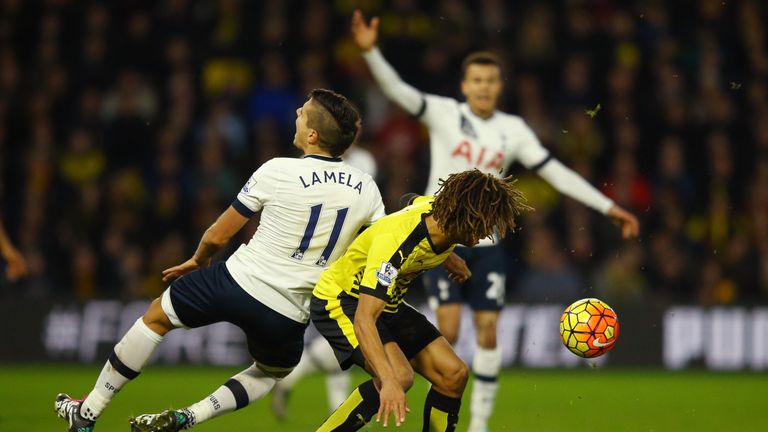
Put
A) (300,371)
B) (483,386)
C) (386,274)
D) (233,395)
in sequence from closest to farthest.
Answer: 1. (386,274)
2. (233,395)
3. (483,386)
4. (300,371)

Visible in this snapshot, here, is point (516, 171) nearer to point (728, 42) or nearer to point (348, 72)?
point (348, 72)

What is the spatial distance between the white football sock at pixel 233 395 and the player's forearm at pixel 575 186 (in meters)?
2.63

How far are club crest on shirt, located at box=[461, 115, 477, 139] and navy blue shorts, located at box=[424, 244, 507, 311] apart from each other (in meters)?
0.78

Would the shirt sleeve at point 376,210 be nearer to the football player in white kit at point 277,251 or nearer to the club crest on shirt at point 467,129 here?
the football player in white kit at point 277,251

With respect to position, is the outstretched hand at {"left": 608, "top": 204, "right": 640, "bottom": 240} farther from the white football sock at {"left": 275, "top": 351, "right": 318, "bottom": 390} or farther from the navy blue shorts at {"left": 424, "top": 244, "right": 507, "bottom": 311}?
the white football sock at {"left": 275, "top": 351, "right": 318, "bottom": 390}

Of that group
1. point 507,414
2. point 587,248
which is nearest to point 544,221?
point 587,248

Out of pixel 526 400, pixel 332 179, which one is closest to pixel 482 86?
pixel 332 179

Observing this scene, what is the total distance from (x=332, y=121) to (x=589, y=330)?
6.14 ft

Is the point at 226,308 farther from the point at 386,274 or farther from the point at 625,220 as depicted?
the point at 625,220

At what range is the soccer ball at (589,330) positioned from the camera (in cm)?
671

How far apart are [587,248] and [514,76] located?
2621 mm

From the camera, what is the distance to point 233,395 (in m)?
6.64

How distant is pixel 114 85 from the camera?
48.1 feet

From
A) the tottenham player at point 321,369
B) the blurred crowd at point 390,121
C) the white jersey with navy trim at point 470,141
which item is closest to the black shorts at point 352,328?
the white jersey with navy trim at point 470,141
